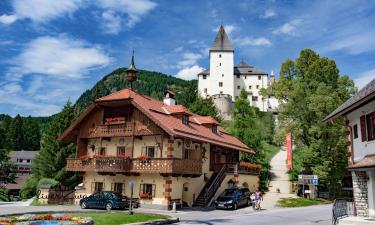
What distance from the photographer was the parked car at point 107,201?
26531 millimetres

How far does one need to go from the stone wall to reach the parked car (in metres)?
15.2

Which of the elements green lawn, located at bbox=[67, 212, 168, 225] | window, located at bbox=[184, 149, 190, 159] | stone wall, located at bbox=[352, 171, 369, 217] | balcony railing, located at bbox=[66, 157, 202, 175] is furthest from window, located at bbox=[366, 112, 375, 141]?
window, located at bbox=[184, 149, 190, 159]

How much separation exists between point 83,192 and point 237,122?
30677mm

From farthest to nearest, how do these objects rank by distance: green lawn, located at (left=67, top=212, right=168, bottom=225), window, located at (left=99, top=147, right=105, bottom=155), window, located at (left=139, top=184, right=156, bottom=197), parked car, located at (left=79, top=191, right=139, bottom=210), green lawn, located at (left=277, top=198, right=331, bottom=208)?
window, located at (left=99, top=147, right=105, bottom=155)
green lawn, located at (left=277, top=198, right=331, bottom=208)
window, located at (left=139, top=184, right=156, bottom=197)
parked car, located at (left=79, top=191, right=139, bottom=210)
green lawn, located at (left=67, top=212, right=168, bottom=225)

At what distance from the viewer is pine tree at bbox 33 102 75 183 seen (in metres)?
46.6

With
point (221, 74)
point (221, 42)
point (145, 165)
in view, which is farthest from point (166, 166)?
point (221, 42)

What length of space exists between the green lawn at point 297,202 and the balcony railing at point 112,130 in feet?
48.6

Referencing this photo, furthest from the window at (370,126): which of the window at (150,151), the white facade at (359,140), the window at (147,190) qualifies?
the window at (150,151)

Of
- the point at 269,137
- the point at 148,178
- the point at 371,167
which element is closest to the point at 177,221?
the point at 148,178

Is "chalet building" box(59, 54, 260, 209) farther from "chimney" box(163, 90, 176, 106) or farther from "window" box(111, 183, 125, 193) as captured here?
"chimney" box(163, 90, 176, 106)

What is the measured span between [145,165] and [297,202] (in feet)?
49.3

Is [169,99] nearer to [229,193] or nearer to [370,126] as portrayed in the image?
[229,193]

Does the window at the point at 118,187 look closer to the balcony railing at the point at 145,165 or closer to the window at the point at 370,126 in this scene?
the balcony railing at the point at 145,165

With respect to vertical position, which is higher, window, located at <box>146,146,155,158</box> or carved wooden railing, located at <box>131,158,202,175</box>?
window, located at <box>146,146,155,158</box>
